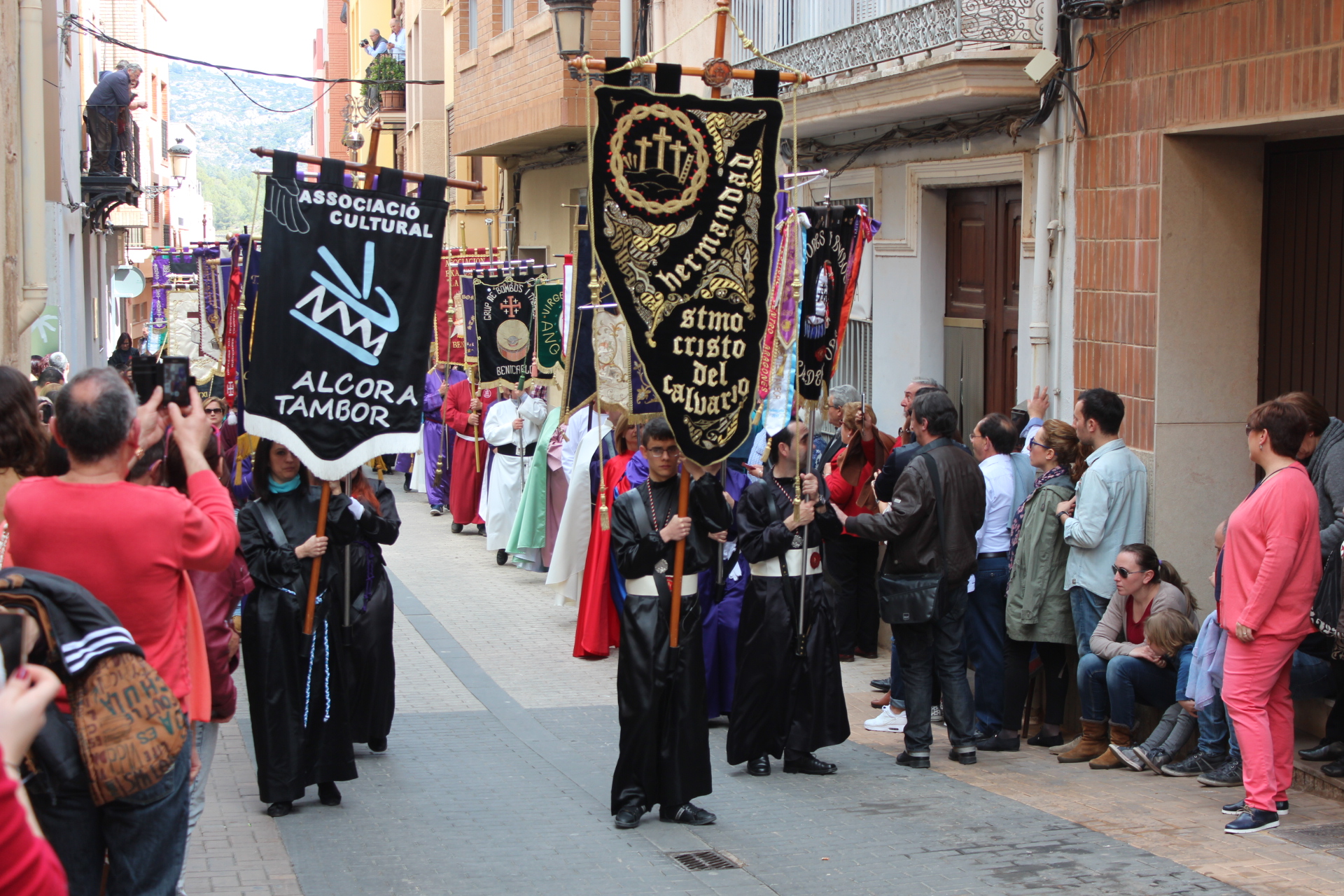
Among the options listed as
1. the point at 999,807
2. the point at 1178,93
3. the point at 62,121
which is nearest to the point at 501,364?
the point at 1178,93

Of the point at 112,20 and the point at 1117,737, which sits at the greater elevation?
the point at 112,20

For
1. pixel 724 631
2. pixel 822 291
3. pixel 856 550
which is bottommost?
pixel 724 631

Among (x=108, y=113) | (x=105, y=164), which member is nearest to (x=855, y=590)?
(x=105, y=164)

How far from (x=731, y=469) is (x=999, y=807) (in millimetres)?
2702

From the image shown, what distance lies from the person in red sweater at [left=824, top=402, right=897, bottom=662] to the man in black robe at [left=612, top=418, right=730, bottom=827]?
3.24 metres

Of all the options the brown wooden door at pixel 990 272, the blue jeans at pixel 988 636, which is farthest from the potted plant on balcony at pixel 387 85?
the blue jeans at pixel 988 636

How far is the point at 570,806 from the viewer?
6.62m

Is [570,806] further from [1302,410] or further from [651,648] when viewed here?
[1302,410]

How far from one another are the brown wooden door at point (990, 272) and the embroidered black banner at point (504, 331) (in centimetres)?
450

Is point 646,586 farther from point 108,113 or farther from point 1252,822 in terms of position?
point 108,113

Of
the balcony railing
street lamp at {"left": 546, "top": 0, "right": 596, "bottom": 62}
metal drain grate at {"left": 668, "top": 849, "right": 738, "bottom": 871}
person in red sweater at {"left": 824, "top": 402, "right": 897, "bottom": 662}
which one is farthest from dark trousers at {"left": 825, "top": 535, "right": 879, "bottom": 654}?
street lamp at {"left": 546, "top": 0, "right": 596, "bottom": 62}

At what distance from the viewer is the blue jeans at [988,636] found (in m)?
7.97

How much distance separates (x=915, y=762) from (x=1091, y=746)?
3.15 feet

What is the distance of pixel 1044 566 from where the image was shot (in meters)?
7.81
